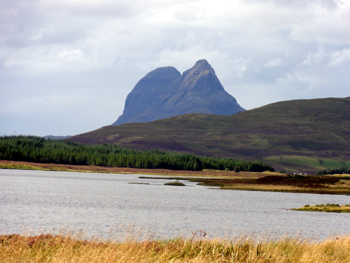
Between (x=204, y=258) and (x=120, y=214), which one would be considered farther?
(x=120, y=214)

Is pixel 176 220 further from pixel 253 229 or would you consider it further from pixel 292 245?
pixel 292 245

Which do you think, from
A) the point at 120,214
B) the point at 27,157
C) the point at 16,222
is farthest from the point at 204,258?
the point at 27,157

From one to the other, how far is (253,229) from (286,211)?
2168cm

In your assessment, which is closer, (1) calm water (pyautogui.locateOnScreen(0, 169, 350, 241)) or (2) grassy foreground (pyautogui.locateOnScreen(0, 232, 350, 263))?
(2) grassy foreground (pyautogui.locateOnScreen(0, 232, 350, 263))

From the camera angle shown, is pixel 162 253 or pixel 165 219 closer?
pixel 162 253

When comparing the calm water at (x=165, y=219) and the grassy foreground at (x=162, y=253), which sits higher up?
the grassy foreground at (x=162, y=253)

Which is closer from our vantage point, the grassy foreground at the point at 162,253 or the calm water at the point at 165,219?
the grassy foreground at the point at 162,253

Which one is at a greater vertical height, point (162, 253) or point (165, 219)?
point (162, 253)

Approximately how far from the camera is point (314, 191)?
350 feet

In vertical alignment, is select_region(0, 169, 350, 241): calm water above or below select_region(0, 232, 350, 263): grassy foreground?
below

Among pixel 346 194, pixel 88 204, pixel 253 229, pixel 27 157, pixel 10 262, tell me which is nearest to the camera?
pixel 10 262

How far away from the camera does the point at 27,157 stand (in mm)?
197375

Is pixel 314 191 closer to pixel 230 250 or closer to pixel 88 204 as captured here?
pixel 88 204

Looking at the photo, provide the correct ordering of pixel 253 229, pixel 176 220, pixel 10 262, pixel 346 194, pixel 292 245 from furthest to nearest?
pixel 346 194, pixel 176 220, pixel 253 229, pixel 292 245, pixel 10 262
